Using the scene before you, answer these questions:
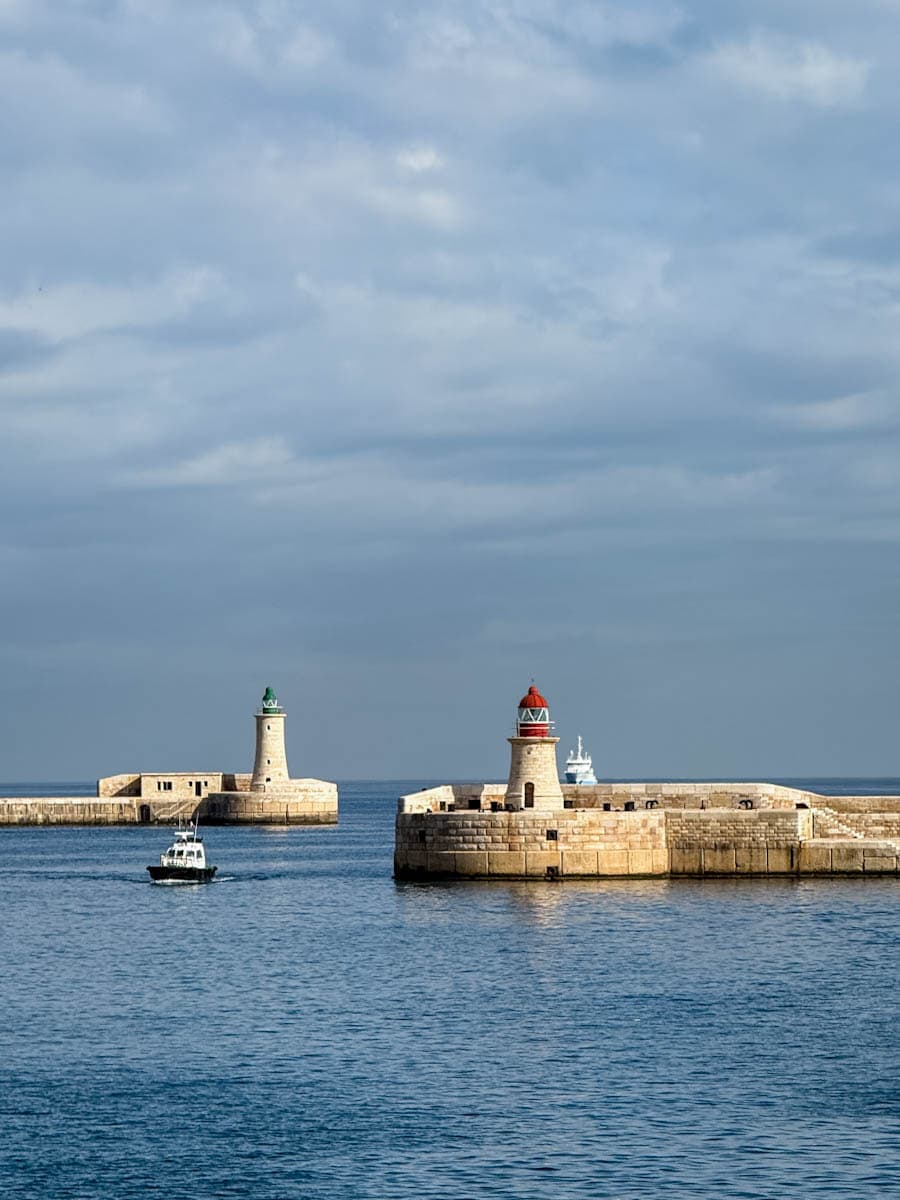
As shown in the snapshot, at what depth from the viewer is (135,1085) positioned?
102 ft

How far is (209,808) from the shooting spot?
120875 millimetres

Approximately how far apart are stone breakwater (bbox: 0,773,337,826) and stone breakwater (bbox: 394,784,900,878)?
53682 millimetres

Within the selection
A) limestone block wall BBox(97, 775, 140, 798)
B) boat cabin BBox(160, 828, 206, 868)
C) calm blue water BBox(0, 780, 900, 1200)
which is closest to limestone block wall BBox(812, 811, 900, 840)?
calm blue water BBox(0, 780, 900, 1200)

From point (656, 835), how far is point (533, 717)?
18.9 feet

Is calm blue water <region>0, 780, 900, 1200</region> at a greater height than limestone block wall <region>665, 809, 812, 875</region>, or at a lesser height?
lesser

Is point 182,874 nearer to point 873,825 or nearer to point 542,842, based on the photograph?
point 542,842

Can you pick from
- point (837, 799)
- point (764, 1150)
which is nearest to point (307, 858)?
point (837, 799)

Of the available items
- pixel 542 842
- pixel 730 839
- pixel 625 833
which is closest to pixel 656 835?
pixel 625 833

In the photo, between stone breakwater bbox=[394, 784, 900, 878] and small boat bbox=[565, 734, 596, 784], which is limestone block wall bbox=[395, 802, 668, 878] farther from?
small boat bbox=[565, 734, 596, 784]

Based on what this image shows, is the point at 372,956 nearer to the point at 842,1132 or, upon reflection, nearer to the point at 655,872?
the point at 655,872

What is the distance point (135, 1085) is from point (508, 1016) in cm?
901

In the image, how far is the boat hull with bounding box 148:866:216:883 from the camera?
7138 cm

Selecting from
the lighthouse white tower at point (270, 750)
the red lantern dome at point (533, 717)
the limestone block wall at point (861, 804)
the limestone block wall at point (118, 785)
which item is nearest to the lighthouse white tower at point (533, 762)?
the red lantern dome at point (533, 717)

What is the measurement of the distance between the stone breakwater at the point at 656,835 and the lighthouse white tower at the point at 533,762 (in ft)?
3.14
